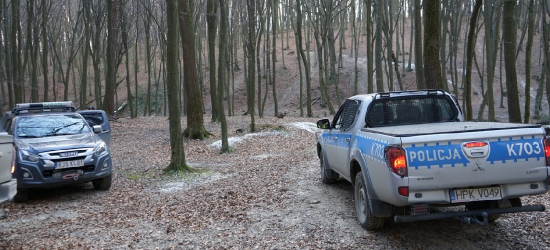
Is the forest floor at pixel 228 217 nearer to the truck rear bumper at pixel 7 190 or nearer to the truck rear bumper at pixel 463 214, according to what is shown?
the truck rear bumper at pixel 463 214

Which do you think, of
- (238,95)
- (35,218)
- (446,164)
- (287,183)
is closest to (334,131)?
(287,183)

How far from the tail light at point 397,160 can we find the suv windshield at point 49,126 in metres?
7.23

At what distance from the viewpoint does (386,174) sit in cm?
481

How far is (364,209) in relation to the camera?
5.83 metres

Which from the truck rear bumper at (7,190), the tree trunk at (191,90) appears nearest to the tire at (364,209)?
the truck rear bumper at (7,190)

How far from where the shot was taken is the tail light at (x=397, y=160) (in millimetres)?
4594

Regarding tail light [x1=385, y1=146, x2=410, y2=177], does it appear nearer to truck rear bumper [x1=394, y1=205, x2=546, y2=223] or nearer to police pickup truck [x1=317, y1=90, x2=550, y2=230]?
police pickup truck [x1=317, y1=90, x2=550, y2=230]

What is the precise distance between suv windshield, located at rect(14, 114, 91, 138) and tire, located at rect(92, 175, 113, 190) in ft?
3.92

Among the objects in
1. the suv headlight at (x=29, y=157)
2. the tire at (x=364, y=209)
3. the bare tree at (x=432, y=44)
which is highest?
the bare tree at (x=432, y=44)

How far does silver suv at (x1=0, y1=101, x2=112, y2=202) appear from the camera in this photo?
789 cm

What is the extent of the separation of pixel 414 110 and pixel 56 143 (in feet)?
21.5

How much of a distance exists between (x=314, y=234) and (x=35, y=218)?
4.59 metres

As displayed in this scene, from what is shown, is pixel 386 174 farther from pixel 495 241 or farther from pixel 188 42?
pixel 188 42

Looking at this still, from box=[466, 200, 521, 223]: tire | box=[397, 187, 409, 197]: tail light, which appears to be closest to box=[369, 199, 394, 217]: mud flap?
box=[397, 187, 409, 197]: tail light
